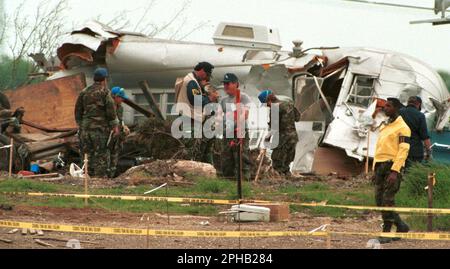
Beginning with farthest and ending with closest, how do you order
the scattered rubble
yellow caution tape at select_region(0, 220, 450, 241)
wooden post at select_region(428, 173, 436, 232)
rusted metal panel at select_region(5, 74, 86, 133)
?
rusted metal panel at select_region(5, 74, 86, 133) < the scattered rubble < wooden post at select_region(428, 173, 436, 232) < yellow caution tape at select_region(0, 220, 450, 241)

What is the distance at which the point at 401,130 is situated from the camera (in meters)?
13.4

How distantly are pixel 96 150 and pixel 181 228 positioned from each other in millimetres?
6041

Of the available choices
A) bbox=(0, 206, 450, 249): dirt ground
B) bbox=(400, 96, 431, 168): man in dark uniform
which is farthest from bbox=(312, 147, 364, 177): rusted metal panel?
bbox=(0, 206, 450, 249): dirt ground

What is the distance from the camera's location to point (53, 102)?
23.5 metres

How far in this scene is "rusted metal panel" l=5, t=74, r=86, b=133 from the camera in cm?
2328

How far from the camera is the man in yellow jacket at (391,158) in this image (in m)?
13.4

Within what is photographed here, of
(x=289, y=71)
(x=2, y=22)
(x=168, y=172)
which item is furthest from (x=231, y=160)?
(x=2, y=22)

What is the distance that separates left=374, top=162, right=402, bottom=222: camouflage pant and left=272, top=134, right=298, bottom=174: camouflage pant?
23.3ft

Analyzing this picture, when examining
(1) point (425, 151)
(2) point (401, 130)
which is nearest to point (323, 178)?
(1) point (425, 151)

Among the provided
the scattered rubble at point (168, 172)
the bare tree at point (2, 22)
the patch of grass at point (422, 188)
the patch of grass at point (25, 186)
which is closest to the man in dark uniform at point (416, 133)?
the patch of grass at point (422, 188)

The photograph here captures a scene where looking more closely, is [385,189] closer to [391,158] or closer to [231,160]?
[391,158]

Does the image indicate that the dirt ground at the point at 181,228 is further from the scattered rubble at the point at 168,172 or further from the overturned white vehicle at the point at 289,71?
the overturned white vehicle at the point at 289,71

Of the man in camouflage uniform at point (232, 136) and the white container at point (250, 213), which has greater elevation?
the man in camouflage uniform at point (232, 136)

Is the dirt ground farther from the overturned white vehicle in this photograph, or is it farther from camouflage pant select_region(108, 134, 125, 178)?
the overturned white vehicle
